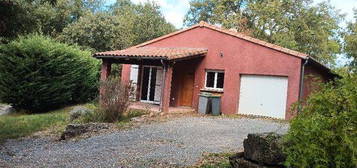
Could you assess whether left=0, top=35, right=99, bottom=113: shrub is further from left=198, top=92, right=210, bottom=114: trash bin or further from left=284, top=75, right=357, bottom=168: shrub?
left=284, top=75, right=357, bottom=168: shrub

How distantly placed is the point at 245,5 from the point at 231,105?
1951 cm

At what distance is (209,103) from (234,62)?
2563 mm

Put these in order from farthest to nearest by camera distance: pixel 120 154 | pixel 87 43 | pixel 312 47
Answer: pixel 312 47 → pixel 87 43 → pixel 120 154

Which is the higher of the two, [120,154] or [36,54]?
[36,54]

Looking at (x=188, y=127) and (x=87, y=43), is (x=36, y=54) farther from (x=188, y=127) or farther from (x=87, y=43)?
(x=87, y=43)

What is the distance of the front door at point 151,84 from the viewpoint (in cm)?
2042

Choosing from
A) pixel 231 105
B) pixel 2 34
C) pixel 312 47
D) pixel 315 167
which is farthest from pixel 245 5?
pixel 315 167

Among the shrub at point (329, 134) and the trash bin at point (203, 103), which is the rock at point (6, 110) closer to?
the trash bin at point (203, 103)

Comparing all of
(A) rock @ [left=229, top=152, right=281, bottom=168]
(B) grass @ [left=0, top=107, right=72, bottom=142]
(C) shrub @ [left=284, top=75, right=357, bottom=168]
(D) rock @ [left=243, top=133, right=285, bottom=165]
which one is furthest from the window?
(C) shrub @ [left=284, top=75, right=357, bottom=168]

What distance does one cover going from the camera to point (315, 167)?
343 centimetres

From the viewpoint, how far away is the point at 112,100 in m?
13.4

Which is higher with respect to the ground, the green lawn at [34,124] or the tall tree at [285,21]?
the tall tree at [285,21]

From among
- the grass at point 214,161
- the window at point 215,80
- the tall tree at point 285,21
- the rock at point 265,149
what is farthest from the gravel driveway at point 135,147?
the tall tree at point 285,21

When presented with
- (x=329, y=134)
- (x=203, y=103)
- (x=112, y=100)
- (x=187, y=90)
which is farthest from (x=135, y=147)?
(x=187, y=90)
